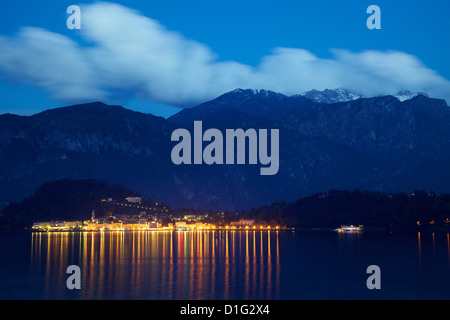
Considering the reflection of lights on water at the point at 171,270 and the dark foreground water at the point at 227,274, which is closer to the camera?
the dark foreground water at the point at 227,274

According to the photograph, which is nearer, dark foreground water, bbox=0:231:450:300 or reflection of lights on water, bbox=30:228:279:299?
dark foreground water, bbox=0:231:450:300

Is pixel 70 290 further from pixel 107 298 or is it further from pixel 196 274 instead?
pixel 196 274

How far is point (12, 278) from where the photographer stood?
65312 mm

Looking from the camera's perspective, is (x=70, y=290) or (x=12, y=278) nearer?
(x=70, y=290)

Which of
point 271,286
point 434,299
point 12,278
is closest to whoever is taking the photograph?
point 434,299

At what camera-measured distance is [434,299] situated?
51.6 meters

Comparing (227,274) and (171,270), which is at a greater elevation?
(171,270)

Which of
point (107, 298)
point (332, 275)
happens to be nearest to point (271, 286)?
point (332, 275)

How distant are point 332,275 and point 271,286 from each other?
39.9ft

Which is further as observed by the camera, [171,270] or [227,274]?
[171,270]
